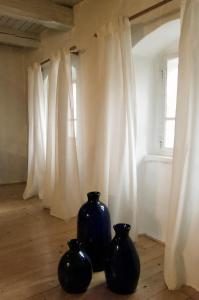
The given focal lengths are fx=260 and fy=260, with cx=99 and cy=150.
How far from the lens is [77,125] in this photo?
125 inches

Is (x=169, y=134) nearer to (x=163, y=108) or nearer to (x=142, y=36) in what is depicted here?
(x=163, y=108)

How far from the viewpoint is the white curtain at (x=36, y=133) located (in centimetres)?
375

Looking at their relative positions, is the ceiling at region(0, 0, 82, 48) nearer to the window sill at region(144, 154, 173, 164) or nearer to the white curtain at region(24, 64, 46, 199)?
the white curtain at region(24, 64, 46, 199)

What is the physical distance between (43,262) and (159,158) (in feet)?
4.40

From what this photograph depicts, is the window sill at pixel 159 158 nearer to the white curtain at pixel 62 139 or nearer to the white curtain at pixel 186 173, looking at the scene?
the white curtain at pixel 186 173

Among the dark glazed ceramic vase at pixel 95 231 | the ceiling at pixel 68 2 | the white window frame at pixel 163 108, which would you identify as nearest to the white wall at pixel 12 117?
the ceiling at pixel 68 2

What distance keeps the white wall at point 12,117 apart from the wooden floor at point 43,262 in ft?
5.83

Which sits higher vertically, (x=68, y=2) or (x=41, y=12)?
(x=68, y=2)

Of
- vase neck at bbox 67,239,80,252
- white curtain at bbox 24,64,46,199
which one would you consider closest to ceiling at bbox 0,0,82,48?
white curtain at bbox 24,64,46,199

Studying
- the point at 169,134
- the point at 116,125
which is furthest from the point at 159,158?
the point at 116,125

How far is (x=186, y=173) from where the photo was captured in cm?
170

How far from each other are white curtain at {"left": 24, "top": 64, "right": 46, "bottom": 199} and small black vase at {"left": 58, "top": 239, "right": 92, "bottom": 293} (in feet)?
7.47

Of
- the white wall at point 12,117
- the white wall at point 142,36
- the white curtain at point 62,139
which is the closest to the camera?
the white wall at point 142,36

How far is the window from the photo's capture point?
2453 millimetres
